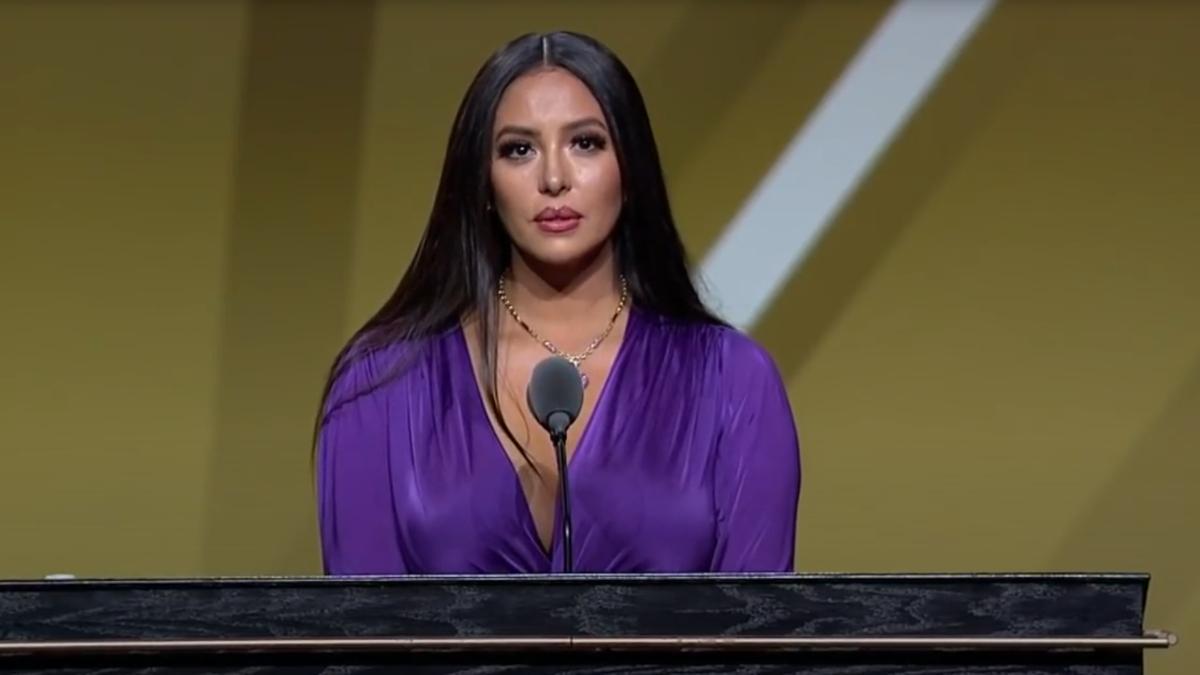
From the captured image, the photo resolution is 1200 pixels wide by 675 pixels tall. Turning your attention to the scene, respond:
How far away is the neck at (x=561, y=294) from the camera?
206cm

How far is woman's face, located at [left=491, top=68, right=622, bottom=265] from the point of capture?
198 centimetres

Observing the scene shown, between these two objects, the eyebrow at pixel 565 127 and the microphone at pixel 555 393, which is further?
the eyebrow at pixel 565 127

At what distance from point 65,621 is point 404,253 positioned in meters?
1.68

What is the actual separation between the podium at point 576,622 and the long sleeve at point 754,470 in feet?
1.93

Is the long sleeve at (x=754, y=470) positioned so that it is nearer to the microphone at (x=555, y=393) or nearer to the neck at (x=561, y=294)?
the neck at (x=561, y=294)

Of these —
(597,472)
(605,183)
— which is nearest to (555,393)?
(597,472)

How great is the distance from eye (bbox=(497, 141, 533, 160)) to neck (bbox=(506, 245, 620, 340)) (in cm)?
12

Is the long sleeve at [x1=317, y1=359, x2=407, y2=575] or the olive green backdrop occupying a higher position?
the olive green backdrop

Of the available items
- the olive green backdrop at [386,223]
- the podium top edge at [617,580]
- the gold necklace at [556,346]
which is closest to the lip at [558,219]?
the gold necklace at [556,346]

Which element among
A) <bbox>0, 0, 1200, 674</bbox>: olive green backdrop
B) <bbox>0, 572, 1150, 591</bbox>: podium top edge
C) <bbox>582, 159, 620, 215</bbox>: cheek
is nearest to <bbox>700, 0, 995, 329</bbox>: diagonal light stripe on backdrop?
<bbox>0, 0, 1200, 674</bbox>: olive green backdrop

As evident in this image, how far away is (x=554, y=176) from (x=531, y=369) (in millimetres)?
213

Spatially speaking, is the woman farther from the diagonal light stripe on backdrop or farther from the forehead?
the diagonal light stripe on backdrop

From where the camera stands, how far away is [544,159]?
1981 millimetres

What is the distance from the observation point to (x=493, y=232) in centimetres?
207
